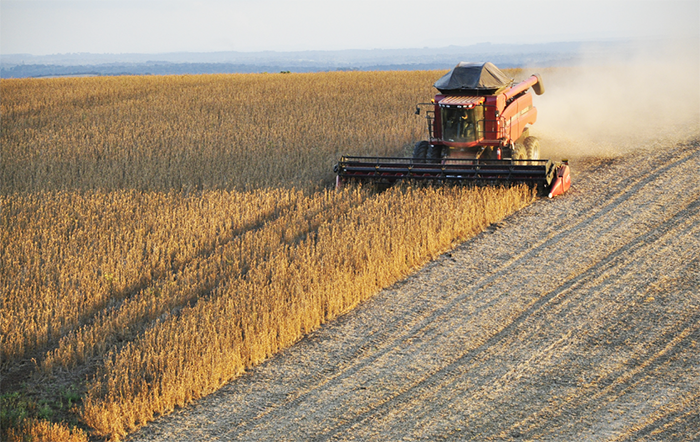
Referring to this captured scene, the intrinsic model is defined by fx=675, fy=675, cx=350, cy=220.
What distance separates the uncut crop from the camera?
22.0 feet

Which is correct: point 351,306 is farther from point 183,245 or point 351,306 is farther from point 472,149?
point 472,149

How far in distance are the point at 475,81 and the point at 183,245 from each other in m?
6.51

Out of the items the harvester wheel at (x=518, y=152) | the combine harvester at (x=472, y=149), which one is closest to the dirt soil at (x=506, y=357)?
the combine harvester at (x=472, y=149)

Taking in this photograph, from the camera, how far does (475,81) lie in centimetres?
1304

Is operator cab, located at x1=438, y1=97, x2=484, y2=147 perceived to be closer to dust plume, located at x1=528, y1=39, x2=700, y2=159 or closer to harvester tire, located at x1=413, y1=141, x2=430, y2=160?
harvester tire, located at x1=413, y1=141, x2=430, y2=160

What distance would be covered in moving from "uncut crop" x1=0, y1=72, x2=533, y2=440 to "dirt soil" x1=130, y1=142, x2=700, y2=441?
0.38 m

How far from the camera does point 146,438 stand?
578 cm

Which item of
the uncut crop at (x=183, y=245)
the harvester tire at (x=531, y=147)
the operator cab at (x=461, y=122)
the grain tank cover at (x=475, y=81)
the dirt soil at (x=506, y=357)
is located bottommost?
the dirt soil at (x=506, y=357)

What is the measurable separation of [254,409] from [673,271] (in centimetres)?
584

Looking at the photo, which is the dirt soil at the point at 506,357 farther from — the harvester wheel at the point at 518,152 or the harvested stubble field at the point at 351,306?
the harvester wheel at the point at 518,152

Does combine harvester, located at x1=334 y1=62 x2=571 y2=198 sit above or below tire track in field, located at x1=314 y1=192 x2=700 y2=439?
above

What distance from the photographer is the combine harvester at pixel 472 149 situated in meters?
12.2

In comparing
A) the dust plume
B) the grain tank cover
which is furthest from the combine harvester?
the dust plume

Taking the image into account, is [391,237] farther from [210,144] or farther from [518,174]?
[210,144]
